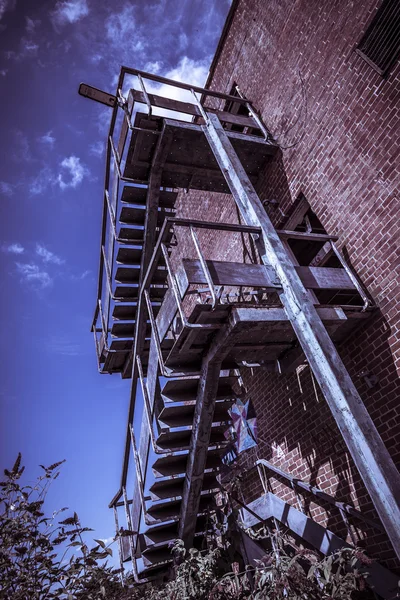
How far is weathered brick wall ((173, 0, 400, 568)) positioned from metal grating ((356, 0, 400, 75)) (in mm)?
119

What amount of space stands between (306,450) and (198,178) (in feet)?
17.3

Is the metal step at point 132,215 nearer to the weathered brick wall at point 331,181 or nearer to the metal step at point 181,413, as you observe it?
the weathered brick wall at point 331,181

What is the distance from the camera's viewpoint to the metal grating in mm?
4758

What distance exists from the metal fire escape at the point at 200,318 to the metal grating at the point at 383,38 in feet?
7.08

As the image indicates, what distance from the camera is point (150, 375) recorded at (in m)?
5.30

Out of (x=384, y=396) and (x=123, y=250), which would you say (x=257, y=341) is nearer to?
(x=384, y=396)

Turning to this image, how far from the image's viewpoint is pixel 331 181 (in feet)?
18.3

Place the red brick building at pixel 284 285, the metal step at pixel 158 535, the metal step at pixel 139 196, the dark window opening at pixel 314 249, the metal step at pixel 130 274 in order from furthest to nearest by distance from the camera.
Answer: the metal step at pixel 130 274, the metal step at pixel 139 196, the dark window opening at pixel 314 249, the metal step at pixel 158 535, the red brick building at pixel 284 285

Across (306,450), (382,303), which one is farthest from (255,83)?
(306,450)

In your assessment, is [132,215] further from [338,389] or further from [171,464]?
[338,389]

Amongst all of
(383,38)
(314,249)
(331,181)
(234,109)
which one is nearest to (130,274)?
(314,249)

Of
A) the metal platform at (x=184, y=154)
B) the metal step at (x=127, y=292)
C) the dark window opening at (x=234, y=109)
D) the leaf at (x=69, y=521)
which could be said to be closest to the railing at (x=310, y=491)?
the leaf at (x=69, y=521)

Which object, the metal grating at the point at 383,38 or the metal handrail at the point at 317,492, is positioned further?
the metal grating at the point at 383,38

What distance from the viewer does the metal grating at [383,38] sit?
4758 mm
